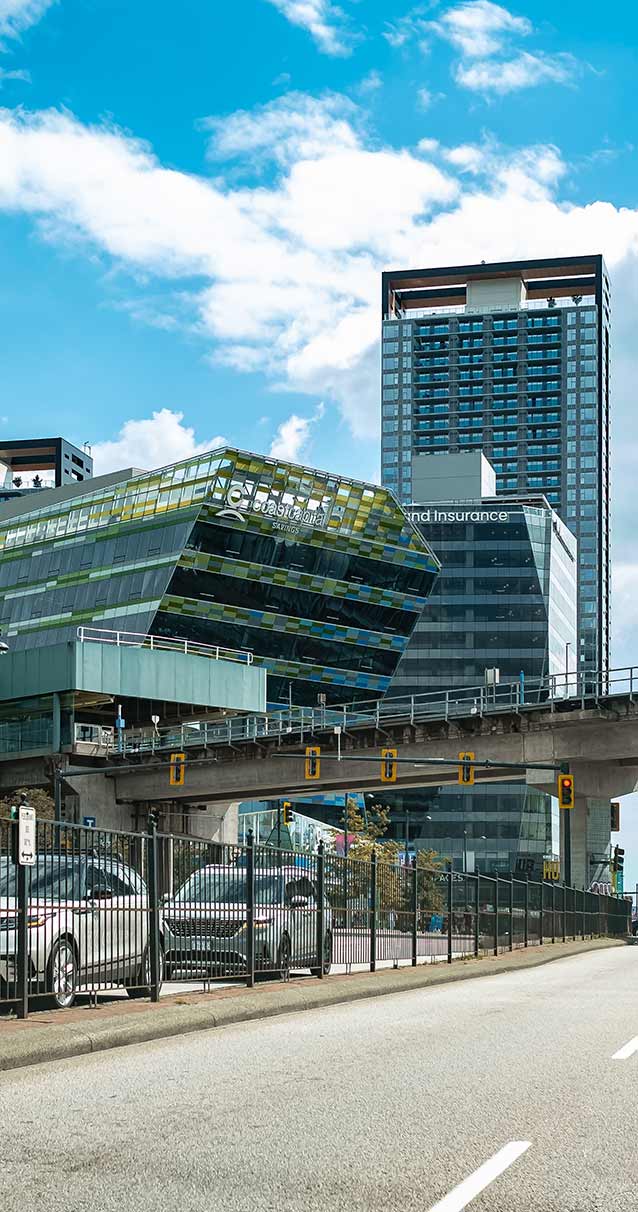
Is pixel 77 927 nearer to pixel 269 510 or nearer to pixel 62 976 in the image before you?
pixel 62 976

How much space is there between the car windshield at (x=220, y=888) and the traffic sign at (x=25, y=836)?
3772 mm

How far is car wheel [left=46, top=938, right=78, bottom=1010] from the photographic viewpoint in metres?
14.9

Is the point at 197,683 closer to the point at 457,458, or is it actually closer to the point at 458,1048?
Result: the point at 458,1048

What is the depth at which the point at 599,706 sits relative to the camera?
5869 centimetres

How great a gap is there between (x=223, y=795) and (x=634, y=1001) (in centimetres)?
6049

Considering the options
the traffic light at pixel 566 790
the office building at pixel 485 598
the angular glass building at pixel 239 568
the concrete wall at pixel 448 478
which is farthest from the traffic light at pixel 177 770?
the concrete wall at pixel 448 478

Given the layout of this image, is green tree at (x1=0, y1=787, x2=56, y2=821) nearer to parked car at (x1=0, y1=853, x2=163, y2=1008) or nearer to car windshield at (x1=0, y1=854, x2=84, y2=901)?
parked car at (x1=0, y1=853, x2=163, y2=1008)

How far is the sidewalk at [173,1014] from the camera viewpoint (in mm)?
12617

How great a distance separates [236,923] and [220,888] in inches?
25.0

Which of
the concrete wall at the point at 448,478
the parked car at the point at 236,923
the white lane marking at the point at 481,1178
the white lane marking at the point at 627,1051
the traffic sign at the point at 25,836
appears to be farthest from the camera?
the concrete wall at the point at 448,478

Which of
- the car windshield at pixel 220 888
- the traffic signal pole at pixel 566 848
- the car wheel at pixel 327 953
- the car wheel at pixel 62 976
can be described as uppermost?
the car windshield at pixel 220 888

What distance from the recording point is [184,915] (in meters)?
17.6

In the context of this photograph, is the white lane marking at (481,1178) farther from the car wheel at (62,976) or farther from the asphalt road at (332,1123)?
the car wheel at (62,976)

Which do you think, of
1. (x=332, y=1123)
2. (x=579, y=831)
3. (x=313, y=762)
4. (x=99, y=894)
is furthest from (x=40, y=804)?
(x=332, y=1123)
